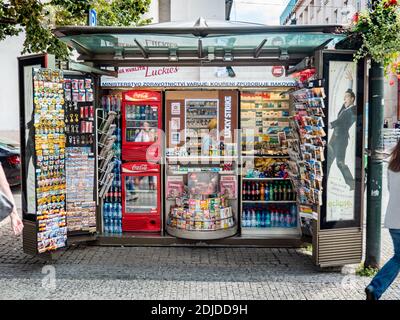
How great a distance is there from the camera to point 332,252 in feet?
17.8

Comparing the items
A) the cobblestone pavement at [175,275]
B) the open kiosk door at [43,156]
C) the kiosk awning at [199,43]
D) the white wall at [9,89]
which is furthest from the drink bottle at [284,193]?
the white wall at [9,89]

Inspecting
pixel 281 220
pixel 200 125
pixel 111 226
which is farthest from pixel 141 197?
pixel 281 220

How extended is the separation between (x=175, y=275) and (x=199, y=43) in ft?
9.77

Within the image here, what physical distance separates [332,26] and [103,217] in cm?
432

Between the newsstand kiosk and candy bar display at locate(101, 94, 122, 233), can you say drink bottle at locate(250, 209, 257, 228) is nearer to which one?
the newsstand kiosk

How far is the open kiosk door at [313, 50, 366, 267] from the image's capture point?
538cm

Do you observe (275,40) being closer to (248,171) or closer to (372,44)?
(372,44)

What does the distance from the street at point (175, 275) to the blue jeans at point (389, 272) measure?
441 mm

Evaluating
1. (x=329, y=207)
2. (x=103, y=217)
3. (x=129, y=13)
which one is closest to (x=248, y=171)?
(x=329, y=207)

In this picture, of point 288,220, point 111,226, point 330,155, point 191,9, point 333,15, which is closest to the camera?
point 330,155

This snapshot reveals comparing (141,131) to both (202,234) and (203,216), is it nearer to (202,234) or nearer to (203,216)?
(203,216)

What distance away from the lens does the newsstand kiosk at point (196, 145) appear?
5410mm

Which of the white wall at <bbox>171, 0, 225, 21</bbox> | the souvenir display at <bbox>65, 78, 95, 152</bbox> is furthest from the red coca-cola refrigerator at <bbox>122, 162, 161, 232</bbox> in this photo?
the white wall at <bbox>171, 0, 225, 21</bbox>

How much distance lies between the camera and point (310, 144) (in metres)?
5.52
